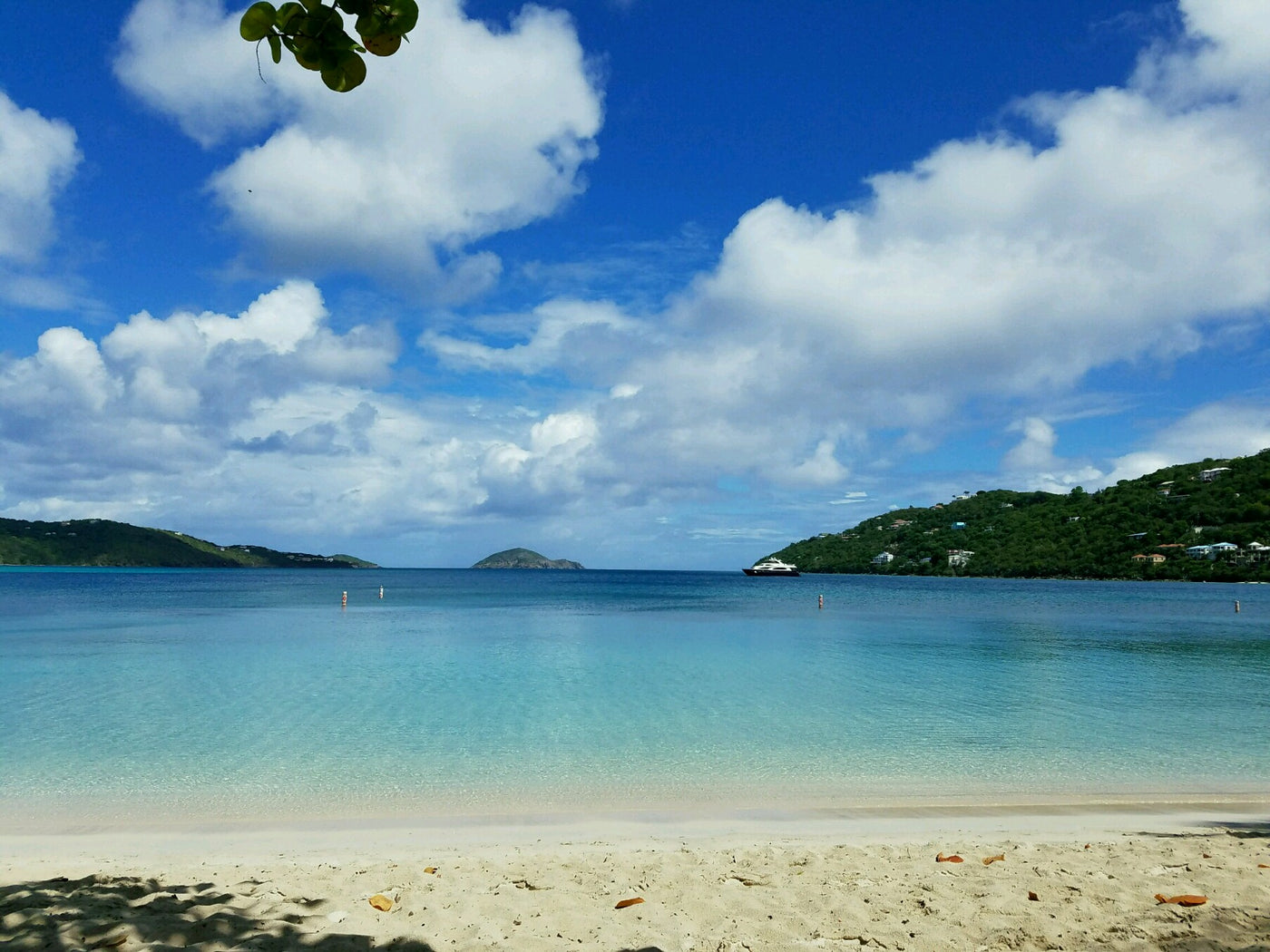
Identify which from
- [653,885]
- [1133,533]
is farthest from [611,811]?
[1133,533]

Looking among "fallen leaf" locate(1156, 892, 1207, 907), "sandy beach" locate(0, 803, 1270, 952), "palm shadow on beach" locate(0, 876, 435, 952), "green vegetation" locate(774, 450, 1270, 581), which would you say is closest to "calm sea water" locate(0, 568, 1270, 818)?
"sandy beach" locate(0, 803, 1270, 952)

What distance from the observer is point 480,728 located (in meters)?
16.0

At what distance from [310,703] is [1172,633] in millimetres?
42324

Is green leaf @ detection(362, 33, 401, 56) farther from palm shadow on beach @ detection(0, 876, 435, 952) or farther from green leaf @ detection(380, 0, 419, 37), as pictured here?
palm shadow on beach @ detection(0, 876, 435, 952)

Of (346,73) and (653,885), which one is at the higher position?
(346,73)

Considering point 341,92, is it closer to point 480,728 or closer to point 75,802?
point 75,802

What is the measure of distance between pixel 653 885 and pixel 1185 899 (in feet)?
15.1

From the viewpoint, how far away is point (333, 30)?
2.59 meters

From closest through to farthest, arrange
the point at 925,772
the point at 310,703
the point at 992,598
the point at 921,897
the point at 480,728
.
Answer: the point at 921,897, the point at 925,772, the point at 480,728, the point at 310,703, the point at 992,598

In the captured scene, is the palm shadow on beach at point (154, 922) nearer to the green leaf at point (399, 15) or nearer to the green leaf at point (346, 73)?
the green leaf at point (346, 73)

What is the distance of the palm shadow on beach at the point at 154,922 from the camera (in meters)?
5.38

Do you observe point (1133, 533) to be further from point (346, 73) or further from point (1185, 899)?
point (346, 73)

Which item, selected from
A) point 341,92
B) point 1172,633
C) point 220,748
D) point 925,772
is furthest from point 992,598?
point 341,92

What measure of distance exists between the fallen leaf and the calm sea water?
16.2ft
